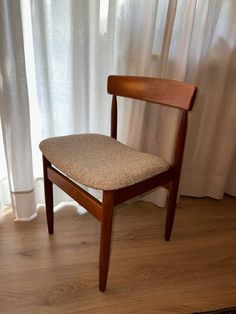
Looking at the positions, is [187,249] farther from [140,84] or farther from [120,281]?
[140,84]

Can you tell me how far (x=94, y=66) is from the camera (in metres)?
1.19

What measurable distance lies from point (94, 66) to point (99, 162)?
536 mm

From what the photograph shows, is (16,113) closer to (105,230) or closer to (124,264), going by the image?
(105,230)

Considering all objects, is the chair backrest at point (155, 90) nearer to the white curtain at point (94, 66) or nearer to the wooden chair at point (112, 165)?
the wooden chair at point (112, 165)

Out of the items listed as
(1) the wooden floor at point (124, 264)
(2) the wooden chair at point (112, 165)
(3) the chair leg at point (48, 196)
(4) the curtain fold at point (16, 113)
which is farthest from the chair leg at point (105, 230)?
(4) the curtain fold at point (16, 113)

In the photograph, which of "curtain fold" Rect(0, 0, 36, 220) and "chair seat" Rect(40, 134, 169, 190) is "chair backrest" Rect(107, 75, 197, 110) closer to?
"chair seat" Rect(40, 134, 169, 190)

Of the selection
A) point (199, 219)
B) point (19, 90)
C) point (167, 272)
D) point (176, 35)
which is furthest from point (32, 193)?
point (176, 35)

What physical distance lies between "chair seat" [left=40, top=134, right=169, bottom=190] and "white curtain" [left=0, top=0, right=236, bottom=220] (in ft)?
0.76

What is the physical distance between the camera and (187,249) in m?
1.21

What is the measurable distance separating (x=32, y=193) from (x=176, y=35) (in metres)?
1.01

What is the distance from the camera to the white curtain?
3.50 ft

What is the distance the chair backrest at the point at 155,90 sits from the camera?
0.92m

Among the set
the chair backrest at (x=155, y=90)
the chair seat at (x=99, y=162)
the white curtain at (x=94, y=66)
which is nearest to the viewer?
the chair seat at (x=99, y=162)

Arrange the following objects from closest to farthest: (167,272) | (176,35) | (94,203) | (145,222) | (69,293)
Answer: (94,203), (69,293), (167,272), (176,35), (145,222)
